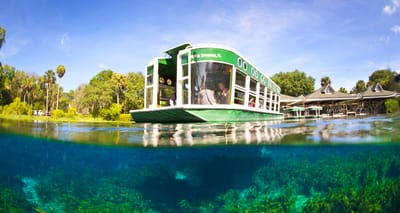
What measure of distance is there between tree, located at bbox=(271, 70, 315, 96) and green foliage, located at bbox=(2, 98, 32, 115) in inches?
676

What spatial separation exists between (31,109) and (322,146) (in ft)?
43.5

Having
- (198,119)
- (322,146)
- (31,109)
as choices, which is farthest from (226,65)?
(31,109)

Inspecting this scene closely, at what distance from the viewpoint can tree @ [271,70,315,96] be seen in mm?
17656

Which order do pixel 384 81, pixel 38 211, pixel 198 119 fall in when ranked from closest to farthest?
pixel 198 119, pixel 384 81, pixel 38 211

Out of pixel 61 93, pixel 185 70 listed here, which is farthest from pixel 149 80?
pixel 61 93

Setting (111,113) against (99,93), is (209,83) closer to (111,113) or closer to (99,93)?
(111,113)

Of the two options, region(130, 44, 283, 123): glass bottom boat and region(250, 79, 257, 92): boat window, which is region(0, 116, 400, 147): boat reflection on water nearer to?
region(130, 44, 283, 123): glass bottom boat

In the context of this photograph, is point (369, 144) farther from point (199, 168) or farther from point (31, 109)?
point (31, 109)

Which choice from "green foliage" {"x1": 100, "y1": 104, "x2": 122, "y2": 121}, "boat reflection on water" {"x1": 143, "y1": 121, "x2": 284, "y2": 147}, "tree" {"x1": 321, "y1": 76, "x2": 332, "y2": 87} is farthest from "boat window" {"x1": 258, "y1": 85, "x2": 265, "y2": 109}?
"green foliage" {"x1": 100, "y1": 104, "x2": 122, "y2": 121}

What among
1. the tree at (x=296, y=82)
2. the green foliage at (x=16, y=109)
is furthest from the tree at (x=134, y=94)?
the tree at (x=296, y=82)

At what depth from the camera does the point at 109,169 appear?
11672mm

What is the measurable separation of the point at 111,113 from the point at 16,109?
4740 mm

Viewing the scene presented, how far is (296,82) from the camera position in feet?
57.4

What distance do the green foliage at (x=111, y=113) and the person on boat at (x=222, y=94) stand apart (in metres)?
7.90
